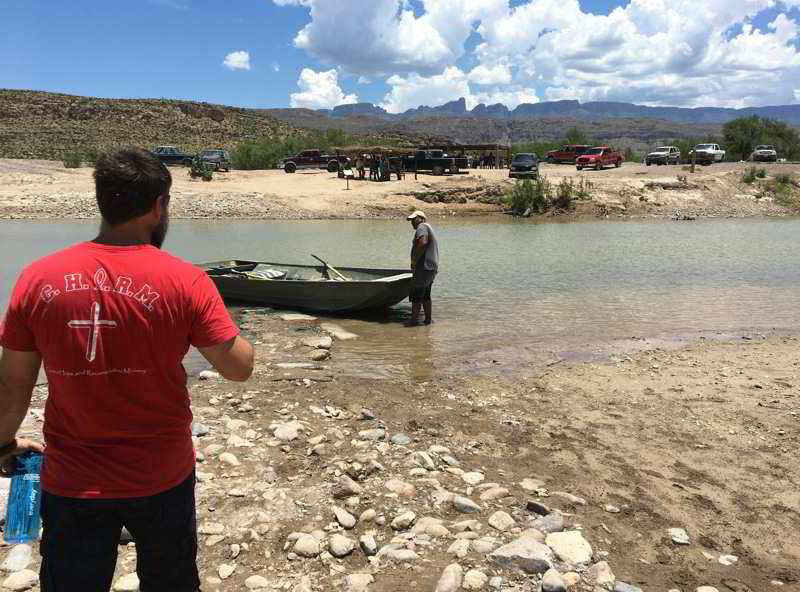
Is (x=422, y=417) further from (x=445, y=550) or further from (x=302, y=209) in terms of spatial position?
(x=302, y=209)

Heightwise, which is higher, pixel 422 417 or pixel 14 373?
pixel 14 373

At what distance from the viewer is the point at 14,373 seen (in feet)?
6.87

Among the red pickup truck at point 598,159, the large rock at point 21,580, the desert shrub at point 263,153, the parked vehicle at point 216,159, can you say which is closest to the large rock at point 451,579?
the large rock at point 21,580

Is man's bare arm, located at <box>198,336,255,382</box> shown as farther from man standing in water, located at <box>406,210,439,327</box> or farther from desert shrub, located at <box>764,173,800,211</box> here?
desert shrub, located at <box>764,173,800,211</box>

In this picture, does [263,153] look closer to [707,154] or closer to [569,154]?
[569,154]

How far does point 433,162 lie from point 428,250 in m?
31.2

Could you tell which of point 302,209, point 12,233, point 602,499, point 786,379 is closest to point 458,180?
point 302,209

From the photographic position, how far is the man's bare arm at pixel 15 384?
2.07m

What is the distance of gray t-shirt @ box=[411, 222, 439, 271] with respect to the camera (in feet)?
32.9

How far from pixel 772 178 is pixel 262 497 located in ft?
136

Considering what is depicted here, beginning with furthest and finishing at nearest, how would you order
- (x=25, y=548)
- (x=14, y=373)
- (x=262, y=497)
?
(x=262, y=497) < (x=25, y=548) < (x=14, y=373)

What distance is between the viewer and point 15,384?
2111 mm

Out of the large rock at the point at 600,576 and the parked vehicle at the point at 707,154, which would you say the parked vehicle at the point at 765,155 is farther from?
the large rock at the point at 600,576

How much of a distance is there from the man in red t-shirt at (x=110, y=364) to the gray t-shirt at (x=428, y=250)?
793 centimetres
